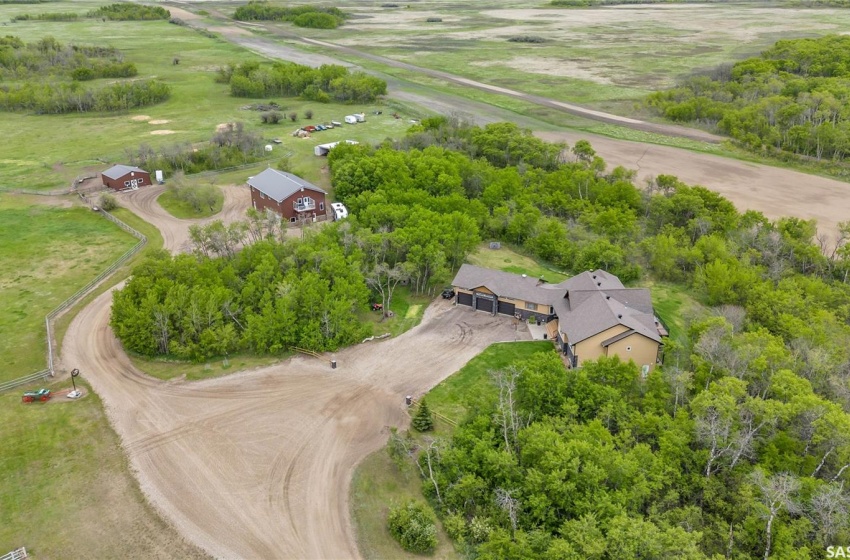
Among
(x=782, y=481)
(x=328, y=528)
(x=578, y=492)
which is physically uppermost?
(x=782, y=481)

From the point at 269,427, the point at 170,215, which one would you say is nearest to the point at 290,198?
the point at 170,215

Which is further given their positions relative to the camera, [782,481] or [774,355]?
[774,355]

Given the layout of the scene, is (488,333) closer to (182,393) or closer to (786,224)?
(182,393)

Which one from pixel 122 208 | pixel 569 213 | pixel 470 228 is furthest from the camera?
pixel 122 208

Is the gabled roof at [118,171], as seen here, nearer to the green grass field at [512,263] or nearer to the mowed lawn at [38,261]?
the mowed lawn at [38,261]

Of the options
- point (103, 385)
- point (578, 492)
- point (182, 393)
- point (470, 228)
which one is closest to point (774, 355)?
point (578, 492)

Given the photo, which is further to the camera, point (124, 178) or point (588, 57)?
point (588, 57)

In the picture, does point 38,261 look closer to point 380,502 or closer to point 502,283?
point 502,283
